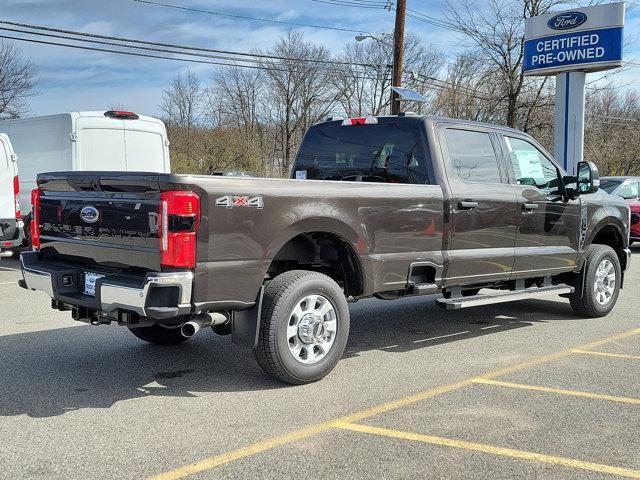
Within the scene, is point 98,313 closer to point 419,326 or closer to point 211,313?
point 211,313

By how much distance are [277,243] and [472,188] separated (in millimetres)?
2224

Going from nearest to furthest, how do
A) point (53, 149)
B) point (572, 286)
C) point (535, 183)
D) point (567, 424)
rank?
point (567, 424) < point (535, 183) < point (572, 286) < point (53, 149)

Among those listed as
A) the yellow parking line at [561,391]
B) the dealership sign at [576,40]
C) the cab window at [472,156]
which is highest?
the dealership sign at [576,40]

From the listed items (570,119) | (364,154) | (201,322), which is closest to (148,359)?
(201,322)

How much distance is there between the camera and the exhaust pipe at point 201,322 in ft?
14.8

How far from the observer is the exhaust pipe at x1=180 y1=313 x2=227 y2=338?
14.8 feet

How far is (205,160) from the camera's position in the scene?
1425 inches

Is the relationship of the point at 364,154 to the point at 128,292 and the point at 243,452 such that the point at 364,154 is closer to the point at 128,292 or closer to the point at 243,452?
the point at 128,292

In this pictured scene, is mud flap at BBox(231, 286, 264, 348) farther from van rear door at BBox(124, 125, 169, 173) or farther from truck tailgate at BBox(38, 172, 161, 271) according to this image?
van rear door at BBox(124, 125, 169, 173)

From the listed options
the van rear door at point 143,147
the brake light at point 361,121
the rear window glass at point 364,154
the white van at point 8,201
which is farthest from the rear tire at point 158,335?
the van rear door at point 143,147

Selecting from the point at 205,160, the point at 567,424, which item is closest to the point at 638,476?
the point at 567,424

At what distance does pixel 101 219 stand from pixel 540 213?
4.31 metres

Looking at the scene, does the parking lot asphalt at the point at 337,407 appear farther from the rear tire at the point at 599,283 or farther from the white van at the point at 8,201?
the white van at the point at 8,201

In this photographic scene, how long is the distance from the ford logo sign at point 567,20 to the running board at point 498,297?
1441cm
